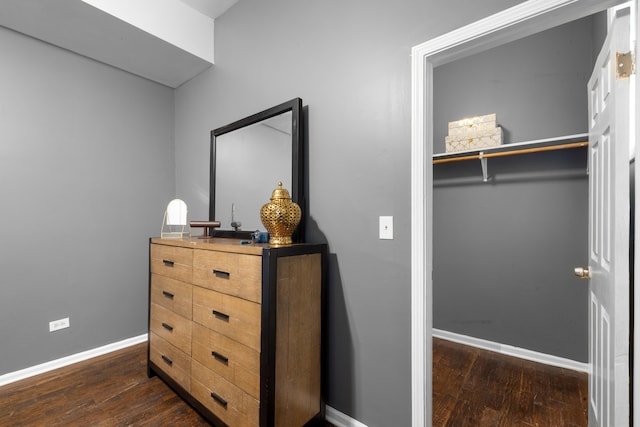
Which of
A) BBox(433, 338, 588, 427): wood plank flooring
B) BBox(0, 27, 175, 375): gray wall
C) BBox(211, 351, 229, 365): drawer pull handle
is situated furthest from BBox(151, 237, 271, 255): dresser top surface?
BBox(433, 338, 588, 427): wood plank flooring

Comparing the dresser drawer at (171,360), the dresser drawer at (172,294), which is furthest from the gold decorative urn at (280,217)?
the dresser drawer at (171,360)

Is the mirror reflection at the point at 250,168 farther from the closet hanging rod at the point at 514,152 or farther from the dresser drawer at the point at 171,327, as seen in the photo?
the closet hanging rod at the point at 514,152

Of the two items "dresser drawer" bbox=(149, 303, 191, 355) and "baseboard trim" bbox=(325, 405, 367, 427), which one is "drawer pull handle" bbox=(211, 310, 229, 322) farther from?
"baseboard trim" bbox=(325, 405, 367, 427)

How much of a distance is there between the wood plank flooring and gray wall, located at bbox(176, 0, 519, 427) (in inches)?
23.0

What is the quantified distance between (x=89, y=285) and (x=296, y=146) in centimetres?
223

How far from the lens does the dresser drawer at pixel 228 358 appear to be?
1396 millimetres

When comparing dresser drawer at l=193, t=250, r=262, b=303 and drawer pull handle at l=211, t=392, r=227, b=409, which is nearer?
dresser drawer at l=193, t=250, r=262, b=303

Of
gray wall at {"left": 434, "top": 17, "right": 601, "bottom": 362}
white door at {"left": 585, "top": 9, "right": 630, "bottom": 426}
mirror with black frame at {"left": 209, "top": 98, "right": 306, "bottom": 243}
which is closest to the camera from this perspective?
white door at {"left": 585, "top": 9, "right": 630, "bottom": 426}

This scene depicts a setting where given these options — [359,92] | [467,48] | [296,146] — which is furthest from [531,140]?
[296,146]

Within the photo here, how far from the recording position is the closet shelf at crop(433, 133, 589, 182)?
213 centimetres

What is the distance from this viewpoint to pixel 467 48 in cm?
135

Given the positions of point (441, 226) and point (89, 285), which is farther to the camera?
point (441, 226)

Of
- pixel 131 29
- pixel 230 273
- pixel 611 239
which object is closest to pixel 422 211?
pixel 611 239

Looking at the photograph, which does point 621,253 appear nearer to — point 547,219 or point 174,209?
point 547,219
